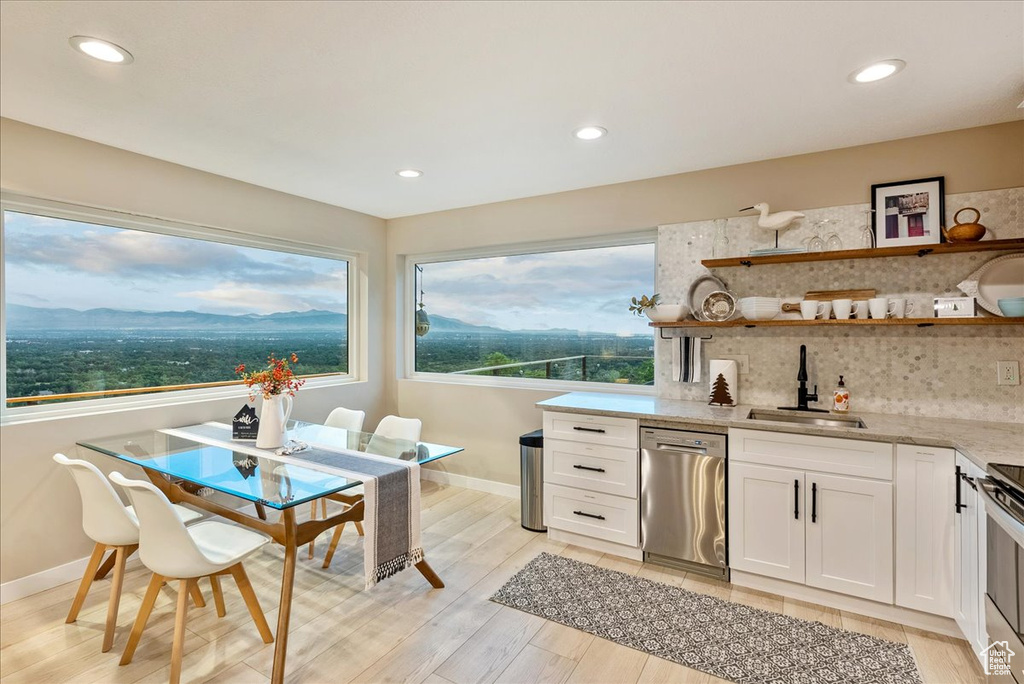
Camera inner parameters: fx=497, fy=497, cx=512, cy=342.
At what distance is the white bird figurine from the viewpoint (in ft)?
9.73

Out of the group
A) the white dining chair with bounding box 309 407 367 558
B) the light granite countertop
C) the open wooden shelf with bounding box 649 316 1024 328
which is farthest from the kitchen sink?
the white dining chair with bounding box 309 407 367 558

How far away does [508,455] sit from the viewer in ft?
13.9

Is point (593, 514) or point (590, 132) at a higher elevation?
point (590, 132)

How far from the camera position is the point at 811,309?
2.83 meters

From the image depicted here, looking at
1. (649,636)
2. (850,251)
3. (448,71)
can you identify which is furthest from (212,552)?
(850,251)

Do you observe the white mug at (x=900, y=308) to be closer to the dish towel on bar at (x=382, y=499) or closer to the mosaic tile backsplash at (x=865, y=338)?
the mosaic tile backsplash at (x=865, y=338)

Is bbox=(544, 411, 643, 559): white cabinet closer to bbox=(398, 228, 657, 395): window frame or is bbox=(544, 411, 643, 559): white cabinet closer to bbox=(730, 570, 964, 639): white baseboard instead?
Answer: bbox=(730, 570, 964, 639): white baseboard

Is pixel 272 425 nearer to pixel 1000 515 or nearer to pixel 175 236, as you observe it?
pixel 175 236

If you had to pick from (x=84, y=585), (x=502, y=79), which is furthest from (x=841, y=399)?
(x=84, y=585)

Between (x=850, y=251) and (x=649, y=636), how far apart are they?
7.45ft

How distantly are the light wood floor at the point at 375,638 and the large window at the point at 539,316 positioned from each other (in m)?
1.58

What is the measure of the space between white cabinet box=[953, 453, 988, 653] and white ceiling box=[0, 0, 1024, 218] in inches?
66.1

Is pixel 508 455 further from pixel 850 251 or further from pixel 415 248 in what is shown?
pixel 850 251

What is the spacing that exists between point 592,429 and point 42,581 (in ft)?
10.5
